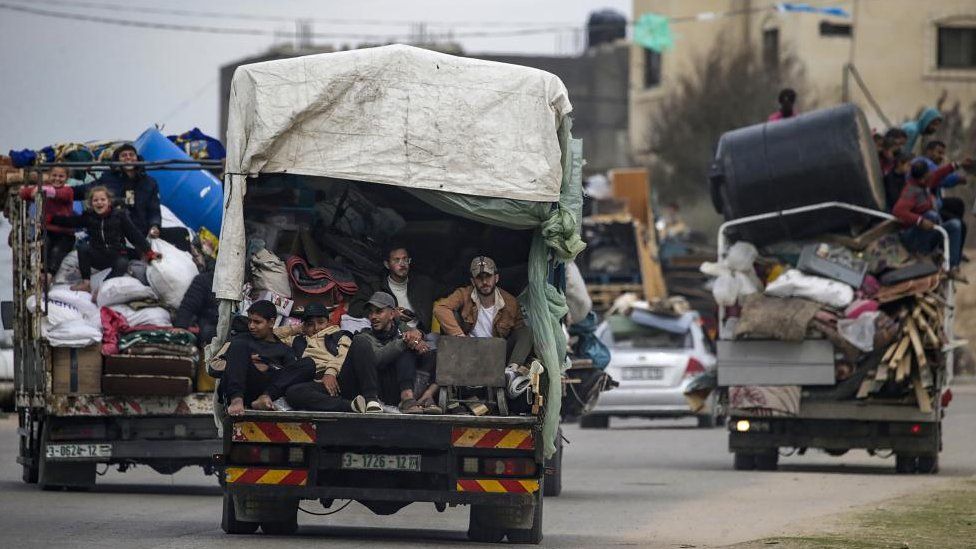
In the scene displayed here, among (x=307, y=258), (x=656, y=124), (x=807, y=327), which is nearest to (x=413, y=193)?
(x=307, y=258)

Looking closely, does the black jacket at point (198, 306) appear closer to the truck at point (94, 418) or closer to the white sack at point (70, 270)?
the truck at point (94, 418)

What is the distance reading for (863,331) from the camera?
18.5 m

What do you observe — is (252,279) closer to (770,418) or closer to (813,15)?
(770,418)

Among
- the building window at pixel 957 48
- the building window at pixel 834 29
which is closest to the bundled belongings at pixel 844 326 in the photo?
the building window at pixel 834 29

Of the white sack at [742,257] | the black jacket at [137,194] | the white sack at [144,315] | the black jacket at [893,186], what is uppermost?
the black jacket at [893,186]

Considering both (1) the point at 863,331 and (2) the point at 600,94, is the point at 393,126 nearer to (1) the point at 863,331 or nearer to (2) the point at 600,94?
(1) the point at 863,331

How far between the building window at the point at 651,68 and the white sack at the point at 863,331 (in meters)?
46.6

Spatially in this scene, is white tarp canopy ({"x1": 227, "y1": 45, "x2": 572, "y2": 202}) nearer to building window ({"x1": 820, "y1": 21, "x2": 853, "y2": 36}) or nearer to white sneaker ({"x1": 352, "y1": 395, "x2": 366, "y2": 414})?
white sneaker ({"x1": 352, "y1": 395, "x2": 366, "y2": 414})

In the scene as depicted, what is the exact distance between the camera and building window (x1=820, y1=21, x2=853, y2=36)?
186 ft

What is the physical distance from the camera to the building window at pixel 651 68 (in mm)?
64875

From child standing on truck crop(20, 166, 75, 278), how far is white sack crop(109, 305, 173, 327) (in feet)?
2.46

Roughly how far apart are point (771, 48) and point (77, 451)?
4487 cm

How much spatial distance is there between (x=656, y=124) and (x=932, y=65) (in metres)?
9.00

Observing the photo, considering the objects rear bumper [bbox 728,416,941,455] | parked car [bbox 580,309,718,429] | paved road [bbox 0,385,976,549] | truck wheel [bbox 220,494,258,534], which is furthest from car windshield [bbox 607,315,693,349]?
truck wheel [bbox 220,494,258,534]
